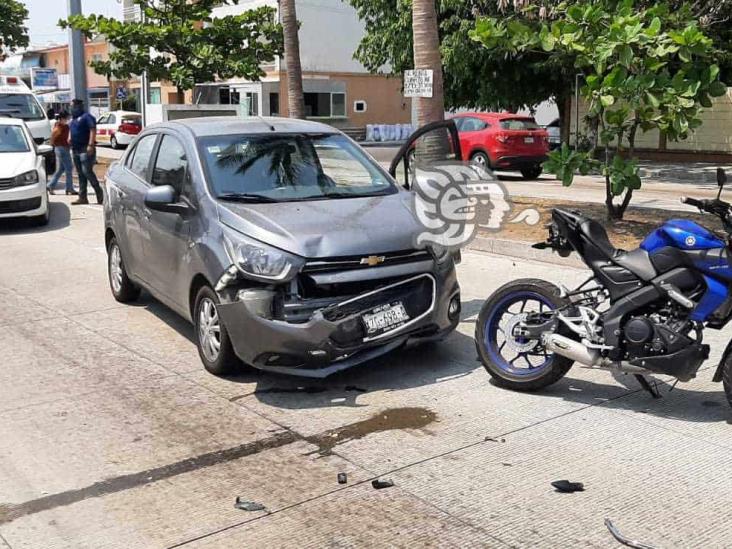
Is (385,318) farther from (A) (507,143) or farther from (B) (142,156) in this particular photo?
(A) (507,143)

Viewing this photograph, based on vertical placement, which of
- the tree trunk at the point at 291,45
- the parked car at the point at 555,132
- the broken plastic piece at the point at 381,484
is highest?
the tree trunk at the point at 291,45

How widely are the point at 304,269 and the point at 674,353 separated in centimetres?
229

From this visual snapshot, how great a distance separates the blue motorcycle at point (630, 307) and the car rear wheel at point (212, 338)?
5.87ft

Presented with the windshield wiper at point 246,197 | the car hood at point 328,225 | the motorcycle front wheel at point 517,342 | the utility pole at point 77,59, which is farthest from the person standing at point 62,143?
the motorcycle front wheel at point 517,342

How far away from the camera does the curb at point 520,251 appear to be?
1001 centimetres

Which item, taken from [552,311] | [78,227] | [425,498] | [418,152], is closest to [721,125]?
[418,152]

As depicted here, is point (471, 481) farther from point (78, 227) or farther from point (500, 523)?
point (78, 227)

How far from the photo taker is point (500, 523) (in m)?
3.86

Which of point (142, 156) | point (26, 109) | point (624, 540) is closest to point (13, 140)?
point (26, 109)

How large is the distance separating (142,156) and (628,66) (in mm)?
5498

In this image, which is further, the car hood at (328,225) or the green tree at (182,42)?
the green tree at (182,42)

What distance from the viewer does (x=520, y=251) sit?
415 inches

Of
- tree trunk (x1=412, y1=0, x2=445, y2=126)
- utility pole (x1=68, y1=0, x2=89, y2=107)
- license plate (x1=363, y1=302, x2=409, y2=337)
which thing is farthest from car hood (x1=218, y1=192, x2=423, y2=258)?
utility pole (x1=68, y1=0, x2=89, y2=107)

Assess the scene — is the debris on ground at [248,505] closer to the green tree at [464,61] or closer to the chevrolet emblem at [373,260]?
the chevrolet emblem at [373,260]
